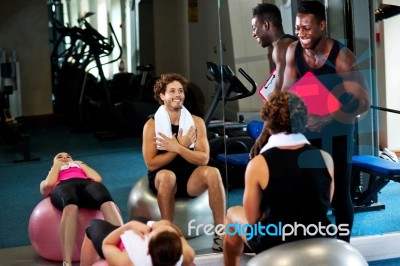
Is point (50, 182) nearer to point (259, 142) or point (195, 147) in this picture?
point (195, 147)

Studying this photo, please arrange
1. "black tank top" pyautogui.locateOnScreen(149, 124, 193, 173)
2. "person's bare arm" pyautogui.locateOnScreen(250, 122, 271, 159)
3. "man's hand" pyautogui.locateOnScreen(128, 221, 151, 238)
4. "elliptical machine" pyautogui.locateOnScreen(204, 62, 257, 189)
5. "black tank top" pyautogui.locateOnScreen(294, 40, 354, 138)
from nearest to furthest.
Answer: "man's hand" pyautogui.locateOnScreen(128, 221, 151, 238), "person's bare arm" pyautogui.locateOnScreen(250, 122, 271, 159), "black tank top" pyautogui.locateOnScreen(294, 40, 354, 138), "elliptical machine" pyautogui.locateOnScreen(204, 62, 257, 189), "black tank top" pyautogui.locateOnScreen(149, 124, 193, 173)

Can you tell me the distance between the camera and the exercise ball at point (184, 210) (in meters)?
3.93

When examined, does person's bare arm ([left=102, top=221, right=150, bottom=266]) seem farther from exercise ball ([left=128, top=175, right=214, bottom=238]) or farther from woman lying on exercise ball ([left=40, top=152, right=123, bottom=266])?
exercise ball ([left=128, top=175, right=214, bottom=238])

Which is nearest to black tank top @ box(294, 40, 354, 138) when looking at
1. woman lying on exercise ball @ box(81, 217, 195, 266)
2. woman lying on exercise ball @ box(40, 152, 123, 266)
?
woman lying on exercise ball @ box(81, 217, 195, 266)

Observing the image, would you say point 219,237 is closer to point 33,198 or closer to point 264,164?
point 264,164

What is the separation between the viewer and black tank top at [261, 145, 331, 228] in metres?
3.09

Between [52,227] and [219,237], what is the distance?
3.02 feet

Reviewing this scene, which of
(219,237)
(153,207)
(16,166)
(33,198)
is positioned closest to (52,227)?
(153,207)

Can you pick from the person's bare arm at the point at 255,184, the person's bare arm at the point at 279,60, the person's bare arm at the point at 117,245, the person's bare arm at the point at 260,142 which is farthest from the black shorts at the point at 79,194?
the person's bare arm at the point at 279,60

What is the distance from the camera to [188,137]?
3.92 meters

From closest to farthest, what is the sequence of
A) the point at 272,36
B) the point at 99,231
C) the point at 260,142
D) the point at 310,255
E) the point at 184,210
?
1. the point at 310,255
2. the point at 99,231
3. the point at 260,142
4. the point at 272,36
5. the point at 184,210

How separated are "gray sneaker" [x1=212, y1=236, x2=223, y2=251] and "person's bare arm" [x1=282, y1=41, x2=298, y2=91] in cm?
93

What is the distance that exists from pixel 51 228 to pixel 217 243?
919 mm

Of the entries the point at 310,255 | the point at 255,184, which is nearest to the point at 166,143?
the point at 255,184
